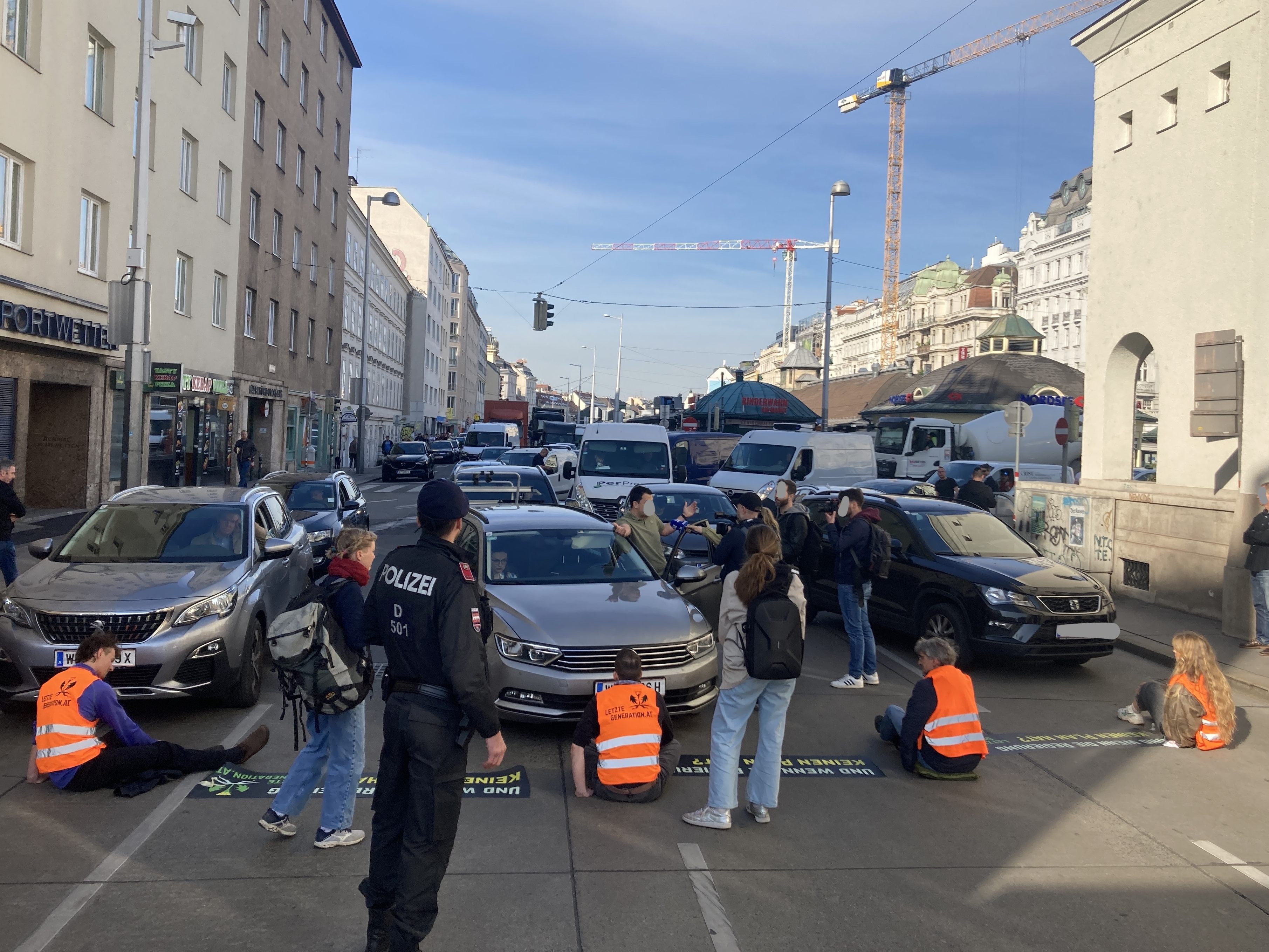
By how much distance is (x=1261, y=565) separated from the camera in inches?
414

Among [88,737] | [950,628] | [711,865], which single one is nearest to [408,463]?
[950,628]

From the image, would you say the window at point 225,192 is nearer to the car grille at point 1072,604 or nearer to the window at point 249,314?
the window at point 249,314

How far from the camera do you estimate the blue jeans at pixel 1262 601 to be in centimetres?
1055

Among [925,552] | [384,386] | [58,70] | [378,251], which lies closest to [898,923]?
[925,552]

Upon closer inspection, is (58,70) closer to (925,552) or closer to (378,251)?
(925,552)

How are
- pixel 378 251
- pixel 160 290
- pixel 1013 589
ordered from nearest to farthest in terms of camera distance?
pixel 1013 589 < pixel 160 290 < pixel 378 251

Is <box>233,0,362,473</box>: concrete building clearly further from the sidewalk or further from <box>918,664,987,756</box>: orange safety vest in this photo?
<box>918,664,987,756</box>: orange safety vest

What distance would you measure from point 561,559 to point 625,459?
12945mm

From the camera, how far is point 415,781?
3682 mm

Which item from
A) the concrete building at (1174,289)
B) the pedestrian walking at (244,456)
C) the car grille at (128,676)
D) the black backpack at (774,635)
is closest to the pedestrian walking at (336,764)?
the black backpack at (774,635)

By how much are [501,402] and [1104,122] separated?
3896 centimetres

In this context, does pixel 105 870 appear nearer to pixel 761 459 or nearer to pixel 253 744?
pixel 253 744

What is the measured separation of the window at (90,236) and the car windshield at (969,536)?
17.4m

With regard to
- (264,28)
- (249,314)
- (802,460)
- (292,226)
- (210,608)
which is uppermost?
(264,28)
